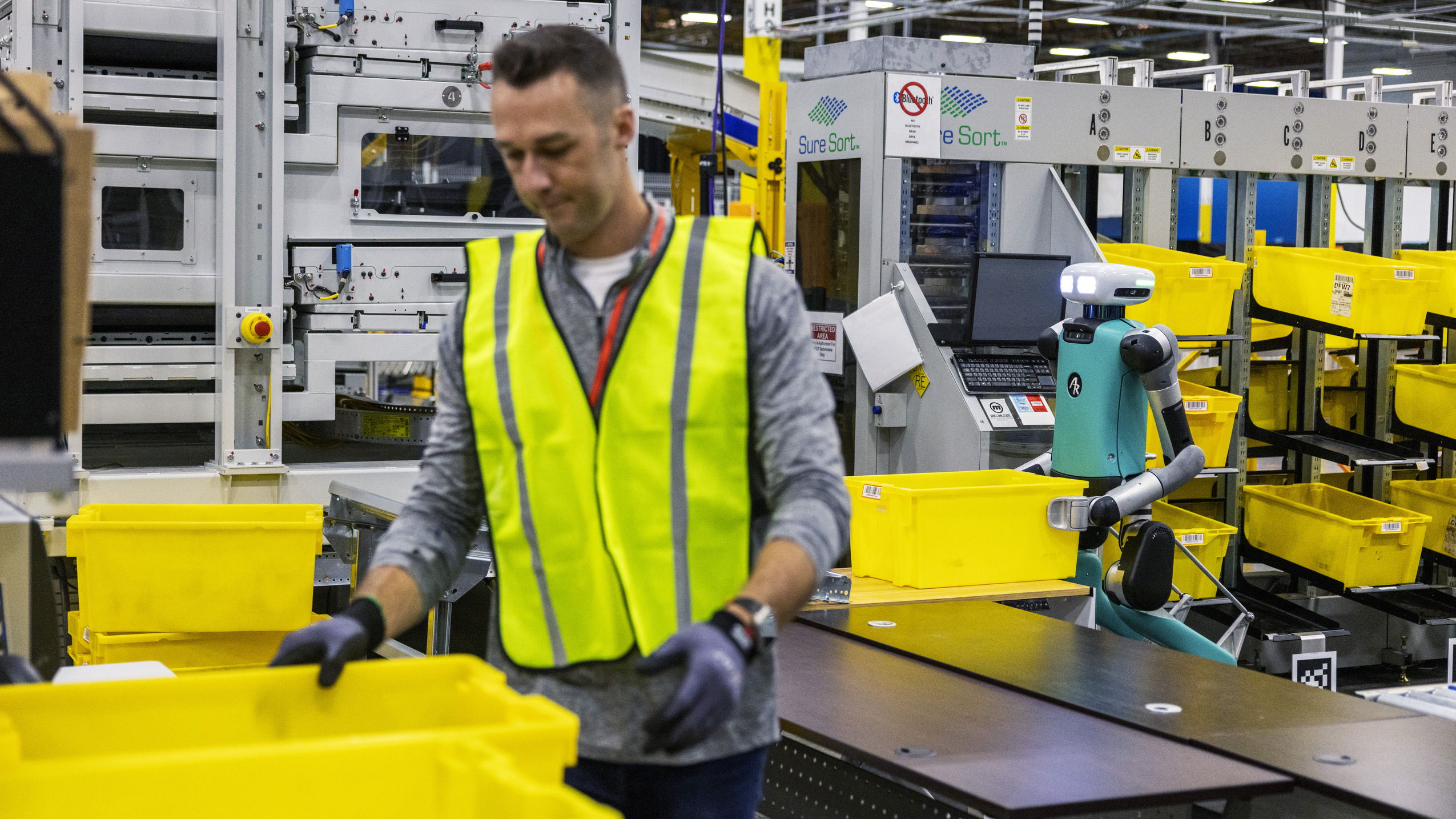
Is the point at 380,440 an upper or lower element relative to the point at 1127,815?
upper

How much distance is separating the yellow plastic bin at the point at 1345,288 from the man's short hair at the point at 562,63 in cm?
516

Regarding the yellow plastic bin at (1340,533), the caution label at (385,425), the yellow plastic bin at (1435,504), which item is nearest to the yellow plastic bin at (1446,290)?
the yellow plastic bin at (1435,504)

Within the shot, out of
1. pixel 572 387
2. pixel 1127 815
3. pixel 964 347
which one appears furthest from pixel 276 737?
pixel 964 347

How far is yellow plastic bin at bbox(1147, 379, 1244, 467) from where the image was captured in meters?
5.95

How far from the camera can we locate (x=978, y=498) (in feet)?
14.2

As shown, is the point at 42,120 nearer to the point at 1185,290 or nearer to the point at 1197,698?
the point at 1197,698

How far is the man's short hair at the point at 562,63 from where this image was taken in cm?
158

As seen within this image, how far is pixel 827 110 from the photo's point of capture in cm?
614

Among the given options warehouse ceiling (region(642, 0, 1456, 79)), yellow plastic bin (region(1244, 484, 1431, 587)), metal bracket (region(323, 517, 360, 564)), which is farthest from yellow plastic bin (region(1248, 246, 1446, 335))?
warehouse ceiling (region(642, 0, 1456, 79))

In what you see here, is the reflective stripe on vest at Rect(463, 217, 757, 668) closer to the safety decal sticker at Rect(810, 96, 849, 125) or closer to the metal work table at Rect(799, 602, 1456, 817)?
the metal work table at Rect(799, 602, 1456, 817)

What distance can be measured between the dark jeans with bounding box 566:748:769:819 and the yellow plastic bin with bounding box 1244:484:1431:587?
5120 mm

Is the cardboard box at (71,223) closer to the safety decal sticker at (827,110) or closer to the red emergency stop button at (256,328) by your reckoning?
the red emergency stop button at (256,328)

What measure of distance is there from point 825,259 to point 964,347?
2.40ft

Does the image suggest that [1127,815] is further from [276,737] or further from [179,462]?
[179,462]
